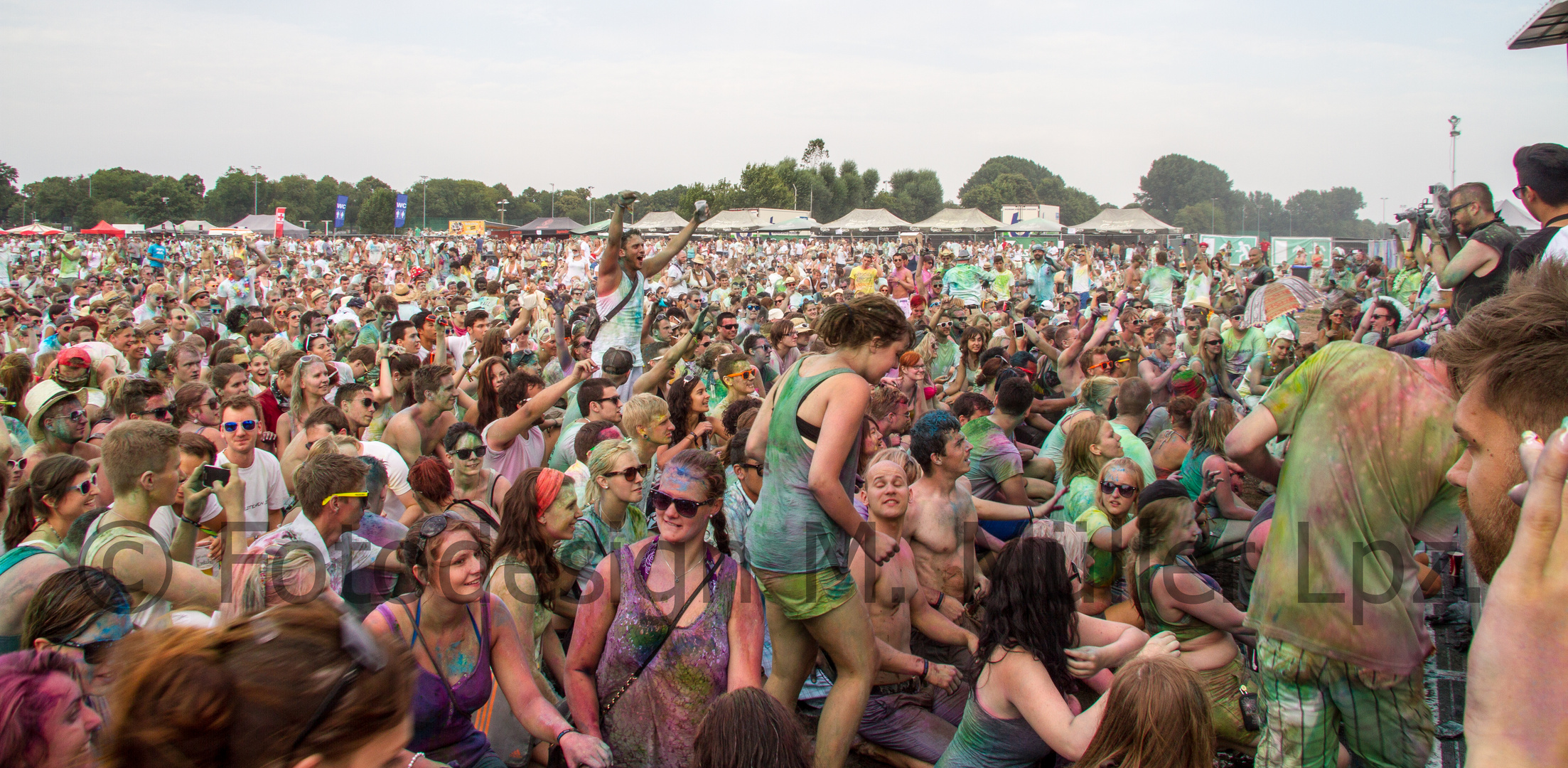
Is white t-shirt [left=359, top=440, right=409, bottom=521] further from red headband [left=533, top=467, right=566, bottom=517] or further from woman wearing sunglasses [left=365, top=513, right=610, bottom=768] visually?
woman wearing sunglasses [left=365, top=513, right=610, bottom=768]

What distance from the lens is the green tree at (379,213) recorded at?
288 ft

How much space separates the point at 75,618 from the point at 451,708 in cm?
107

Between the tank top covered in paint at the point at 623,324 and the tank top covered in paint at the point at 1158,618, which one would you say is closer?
the tank top covered in paint at the point at 1158,618

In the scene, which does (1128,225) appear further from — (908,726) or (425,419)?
(908,726)

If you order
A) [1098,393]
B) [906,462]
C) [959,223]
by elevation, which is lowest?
[906,462]

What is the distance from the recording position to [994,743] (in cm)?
316

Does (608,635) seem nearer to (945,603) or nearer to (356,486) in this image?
(356,486)

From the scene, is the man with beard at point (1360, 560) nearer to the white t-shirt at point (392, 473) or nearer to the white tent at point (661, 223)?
the white t-shirt at point (392, 473)

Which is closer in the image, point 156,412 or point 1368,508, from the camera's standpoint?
point 1368,508

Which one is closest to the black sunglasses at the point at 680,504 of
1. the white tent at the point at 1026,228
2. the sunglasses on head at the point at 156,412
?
the sunglasses on head at the point at 156,412

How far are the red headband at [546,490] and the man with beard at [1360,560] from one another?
2615mm

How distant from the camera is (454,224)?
210 ft

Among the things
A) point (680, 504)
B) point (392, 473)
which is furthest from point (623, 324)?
point (680, 504)

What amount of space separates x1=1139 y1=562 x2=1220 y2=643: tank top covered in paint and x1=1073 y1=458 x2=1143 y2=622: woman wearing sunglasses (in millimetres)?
370
